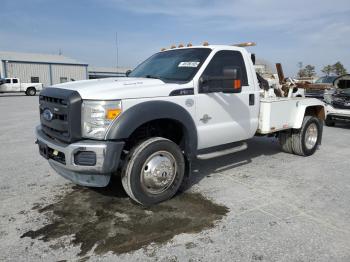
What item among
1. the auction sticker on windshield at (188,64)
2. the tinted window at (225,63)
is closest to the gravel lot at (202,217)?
the tinted window at (225,63)

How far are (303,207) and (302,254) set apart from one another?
113 centimetres

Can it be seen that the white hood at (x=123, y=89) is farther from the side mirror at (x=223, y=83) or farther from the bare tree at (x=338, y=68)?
the bare tree at (x=338, y=68)

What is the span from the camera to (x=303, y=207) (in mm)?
3879

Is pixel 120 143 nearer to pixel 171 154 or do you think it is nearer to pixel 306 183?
pixel 171 154

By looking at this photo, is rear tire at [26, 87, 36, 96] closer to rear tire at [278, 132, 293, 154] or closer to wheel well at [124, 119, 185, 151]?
rear tire at [278, 132, 293, 154]

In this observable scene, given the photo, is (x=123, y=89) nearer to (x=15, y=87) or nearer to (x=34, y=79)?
(x=15, y=87)

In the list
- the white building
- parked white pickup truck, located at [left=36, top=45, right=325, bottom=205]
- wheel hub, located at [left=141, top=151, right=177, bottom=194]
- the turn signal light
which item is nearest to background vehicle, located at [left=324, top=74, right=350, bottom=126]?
parked white pickup truck, located at [left=36, top=45, right=325, bottom=205]

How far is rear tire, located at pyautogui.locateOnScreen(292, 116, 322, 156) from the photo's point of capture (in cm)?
619

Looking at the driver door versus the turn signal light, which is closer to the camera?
the turn signal light

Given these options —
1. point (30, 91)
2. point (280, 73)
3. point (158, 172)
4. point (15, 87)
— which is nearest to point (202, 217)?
point (158, 172)

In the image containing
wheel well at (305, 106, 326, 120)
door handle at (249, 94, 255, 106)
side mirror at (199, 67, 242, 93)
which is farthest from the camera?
wheel well at (305, 106, 326, 120)

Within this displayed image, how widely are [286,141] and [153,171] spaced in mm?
3680

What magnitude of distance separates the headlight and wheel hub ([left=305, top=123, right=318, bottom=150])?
4.44 m

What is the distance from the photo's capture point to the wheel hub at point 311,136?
21.1 ft
